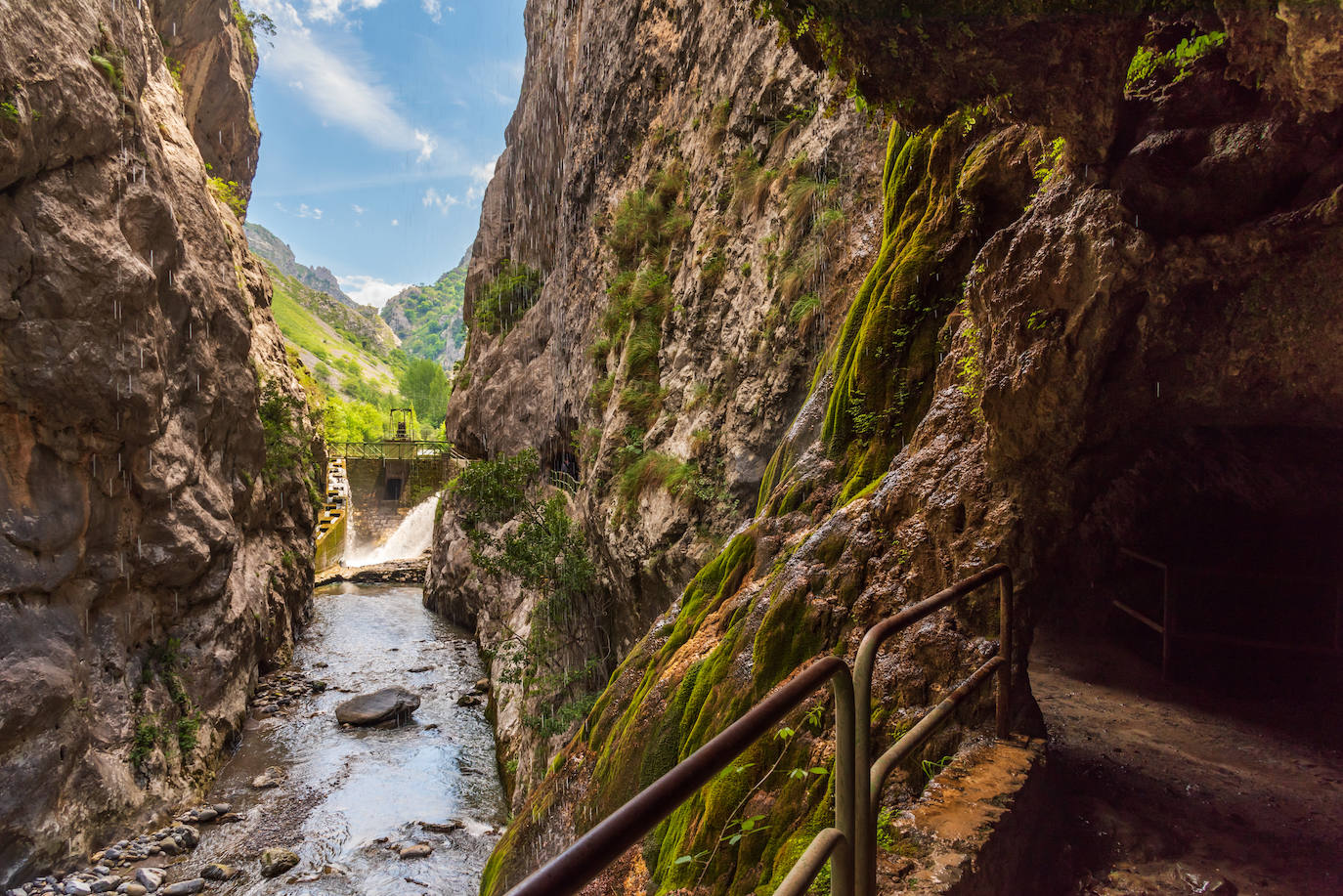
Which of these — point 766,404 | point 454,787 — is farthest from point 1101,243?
point 454,787

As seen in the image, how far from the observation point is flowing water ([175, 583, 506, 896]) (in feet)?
32.8

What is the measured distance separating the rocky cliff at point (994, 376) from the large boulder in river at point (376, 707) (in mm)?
9238

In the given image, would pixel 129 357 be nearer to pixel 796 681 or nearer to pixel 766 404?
pixel 766 404

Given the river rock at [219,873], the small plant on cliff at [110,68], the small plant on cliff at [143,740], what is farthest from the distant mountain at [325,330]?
the river rock at [219,873]

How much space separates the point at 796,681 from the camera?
4.90 ft

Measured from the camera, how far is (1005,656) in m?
3.28

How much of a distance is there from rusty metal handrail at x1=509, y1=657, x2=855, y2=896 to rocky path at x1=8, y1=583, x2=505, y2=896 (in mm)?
10253

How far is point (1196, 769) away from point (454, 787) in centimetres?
1259

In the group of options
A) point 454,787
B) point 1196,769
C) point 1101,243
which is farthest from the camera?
point 454,787

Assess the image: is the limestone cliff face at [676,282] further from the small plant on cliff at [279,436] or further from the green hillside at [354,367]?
the green hillside at [354,367]

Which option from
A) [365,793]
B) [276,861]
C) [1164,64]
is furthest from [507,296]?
[1164,64]

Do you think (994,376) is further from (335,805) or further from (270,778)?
(270,778)

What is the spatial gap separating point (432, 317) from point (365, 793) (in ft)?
622

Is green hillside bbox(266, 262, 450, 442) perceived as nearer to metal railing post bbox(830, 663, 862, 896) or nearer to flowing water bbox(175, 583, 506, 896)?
flowing water bbox(175, 583, 506, 896)
